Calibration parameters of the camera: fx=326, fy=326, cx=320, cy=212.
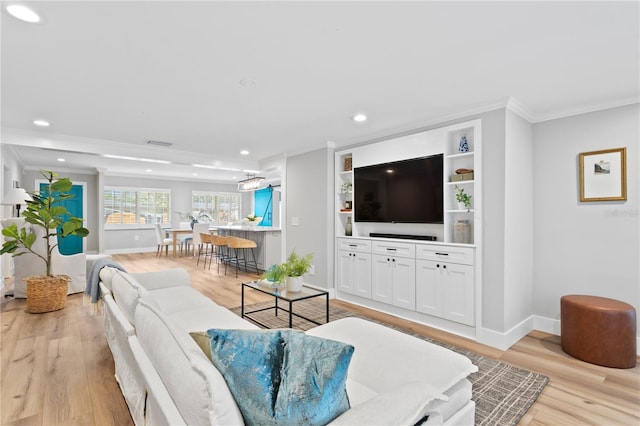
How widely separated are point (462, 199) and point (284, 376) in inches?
119

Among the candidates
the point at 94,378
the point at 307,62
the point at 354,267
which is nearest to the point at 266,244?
the point at 354,267

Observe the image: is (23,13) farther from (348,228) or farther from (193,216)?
(193,216)

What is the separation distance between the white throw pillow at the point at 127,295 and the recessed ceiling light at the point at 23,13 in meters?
1.64

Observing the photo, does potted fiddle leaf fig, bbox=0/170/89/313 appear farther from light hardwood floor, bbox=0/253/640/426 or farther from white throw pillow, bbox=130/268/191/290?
white throw pillow, bbox=130/268/191/290

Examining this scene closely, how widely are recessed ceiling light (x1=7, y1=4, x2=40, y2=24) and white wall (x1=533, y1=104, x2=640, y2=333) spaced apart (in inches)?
170

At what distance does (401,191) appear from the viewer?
4066 millimetres

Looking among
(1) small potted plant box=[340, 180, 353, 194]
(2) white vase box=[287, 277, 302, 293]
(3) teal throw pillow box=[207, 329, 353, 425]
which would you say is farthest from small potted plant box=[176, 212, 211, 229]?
(3) teal throw pillow box=[207, 329, 353, 425]

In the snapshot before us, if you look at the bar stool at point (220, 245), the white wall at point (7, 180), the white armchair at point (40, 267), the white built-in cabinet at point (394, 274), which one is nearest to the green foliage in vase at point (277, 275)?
the white built-in cabinet at point (394, 274)

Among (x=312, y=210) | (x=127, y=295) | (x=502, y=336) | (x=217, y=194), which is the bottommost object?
(x=502, y=336)

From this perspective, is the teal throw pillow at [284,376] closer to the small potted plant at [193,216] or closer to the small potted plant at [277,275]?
the small potted plant at [277,275]

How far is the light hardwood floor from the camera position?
6.60 ft

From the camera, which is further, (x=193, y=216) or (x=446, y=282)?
(x=193, y=216)

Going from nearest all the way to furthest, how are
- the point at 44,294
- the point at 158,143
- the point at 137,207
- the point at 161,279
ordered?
the point at 161,279 < the point at 44,294 < the point at 158,143 < the point at 137,207

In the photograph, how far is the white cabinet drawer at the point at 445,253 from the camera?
10.9 feet
